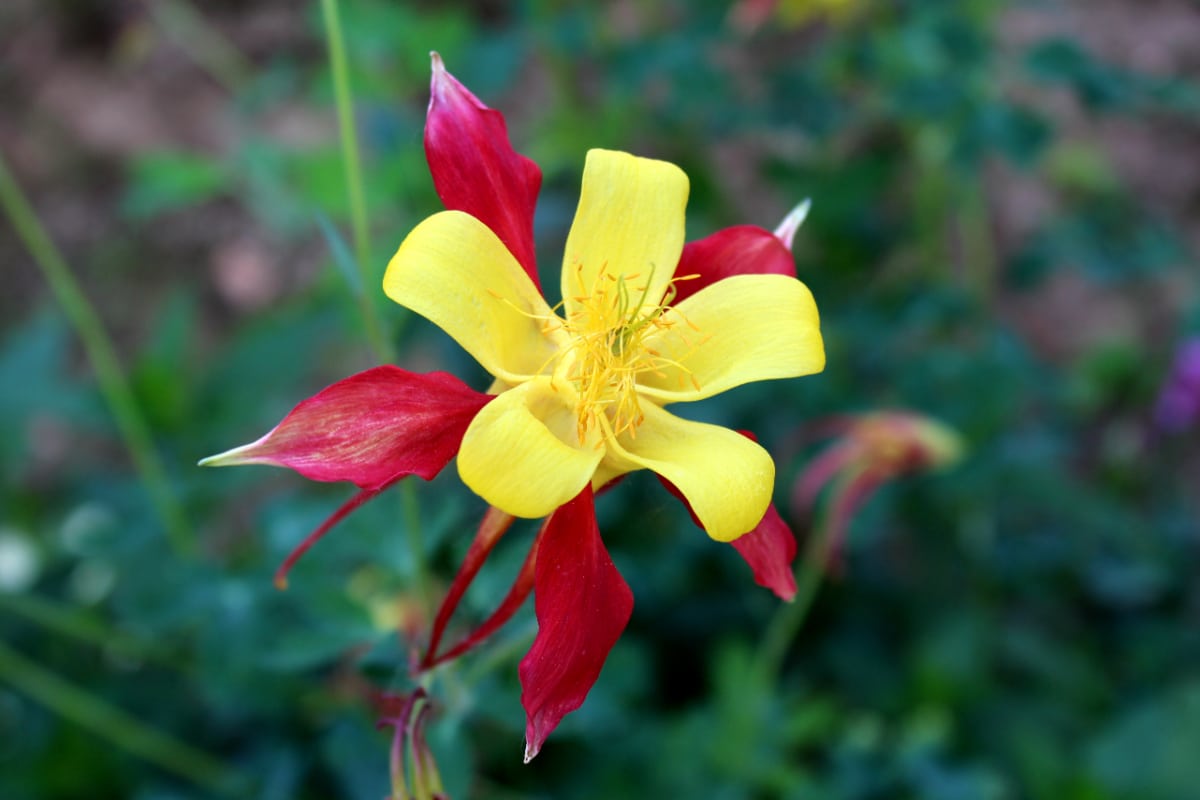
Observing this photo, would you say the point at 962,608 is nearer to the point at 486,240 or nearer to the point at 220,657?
the point at 220,657

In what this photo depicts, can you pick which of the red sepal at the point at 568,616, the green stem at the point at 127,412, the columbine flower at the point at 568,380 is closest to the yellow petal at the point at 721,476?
the columbine flower at the point at 568,380

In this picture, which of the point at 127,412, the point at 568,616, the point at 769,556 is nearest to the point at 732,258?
the point at 769,556

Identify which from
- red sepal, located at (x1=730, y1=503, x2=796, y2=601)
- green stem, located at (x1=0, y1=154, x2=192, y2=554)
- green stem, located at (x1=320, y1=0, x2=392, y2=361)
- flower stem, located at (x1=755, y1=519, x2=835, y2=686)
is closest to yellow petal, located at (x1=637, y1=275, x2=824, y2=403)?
red sepal, located at (x1=730, y1=503, x2=796, y2=601)

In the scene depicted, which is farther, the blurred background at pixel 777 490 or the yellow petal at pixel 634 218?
the blurred background at pixel 777 490

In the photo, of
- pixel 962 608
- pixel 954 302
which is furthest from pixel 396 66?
pixel 962 608

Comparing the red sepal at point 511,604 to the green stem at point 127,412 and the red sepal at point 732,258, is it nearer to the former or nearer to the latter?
the red sepal at point 732,258

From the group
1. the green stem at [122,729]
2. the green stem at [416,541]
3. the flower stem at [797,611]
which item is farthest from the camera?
the flower stem at [797,611]

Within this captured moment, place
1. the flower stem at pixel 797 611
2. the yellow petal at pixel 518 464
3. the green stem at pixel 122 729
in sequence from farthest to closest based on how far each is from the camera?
the flower stem at pixel 797 611 < the green stem at pixel 122 729 < the yellow petal at pixel 518 464

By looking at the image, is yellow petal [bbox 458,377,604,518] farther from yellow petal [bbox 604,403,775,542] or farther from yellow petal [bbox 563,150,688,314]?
yellow petal [bbox 563,150,688,314]

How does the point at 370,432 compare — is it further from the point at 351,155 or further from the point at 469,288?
the point at 351,155
